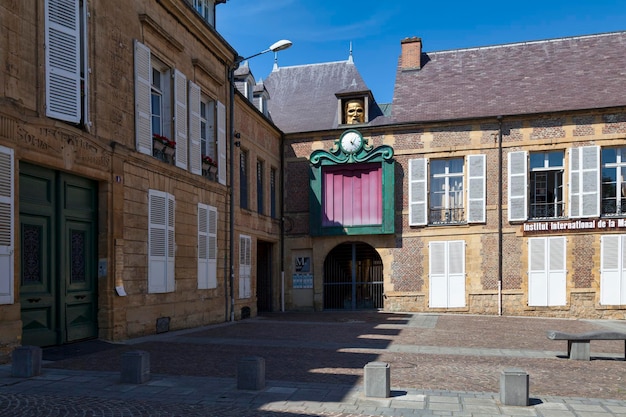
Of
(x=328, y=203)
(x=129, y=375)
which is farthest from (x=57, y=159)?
(x=328, y=203)

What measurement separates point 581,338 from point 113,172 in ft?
26.3

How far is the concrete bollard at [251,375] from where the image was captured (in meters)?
6.21

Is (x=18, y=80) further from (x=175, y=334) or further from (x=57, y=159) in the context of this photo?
(x=175, y=334)

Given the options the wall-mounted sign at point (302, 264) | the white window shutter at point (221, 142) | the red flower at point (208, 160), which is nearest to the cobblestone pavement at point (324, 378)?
the red flower at point (208, 160)

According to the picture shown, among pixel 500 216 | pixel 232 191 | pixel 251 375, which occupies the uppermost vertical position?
pixel 232 191

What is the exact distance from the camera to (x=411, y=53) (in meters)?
22.2

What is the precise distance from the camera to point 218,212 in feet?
48.0

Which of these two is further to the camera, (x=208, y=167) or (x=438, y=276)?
(x=438, y=276)

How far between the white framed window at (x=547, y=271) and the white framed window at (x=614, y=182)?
5.71 ft

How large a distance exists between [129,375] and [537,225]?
14.7m

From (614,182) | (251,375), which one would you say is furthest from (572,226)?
(251,375)

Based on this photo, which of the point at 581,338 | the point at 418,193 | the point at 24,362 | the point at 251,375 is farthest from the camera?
the point at 418,193

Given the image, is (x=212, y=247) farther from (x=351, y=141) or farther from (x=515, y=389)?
(x=515, y=389)

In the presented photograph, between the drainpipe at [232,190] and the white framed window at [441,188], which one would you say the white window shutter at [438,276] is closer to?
the white framed window at [441,188]
